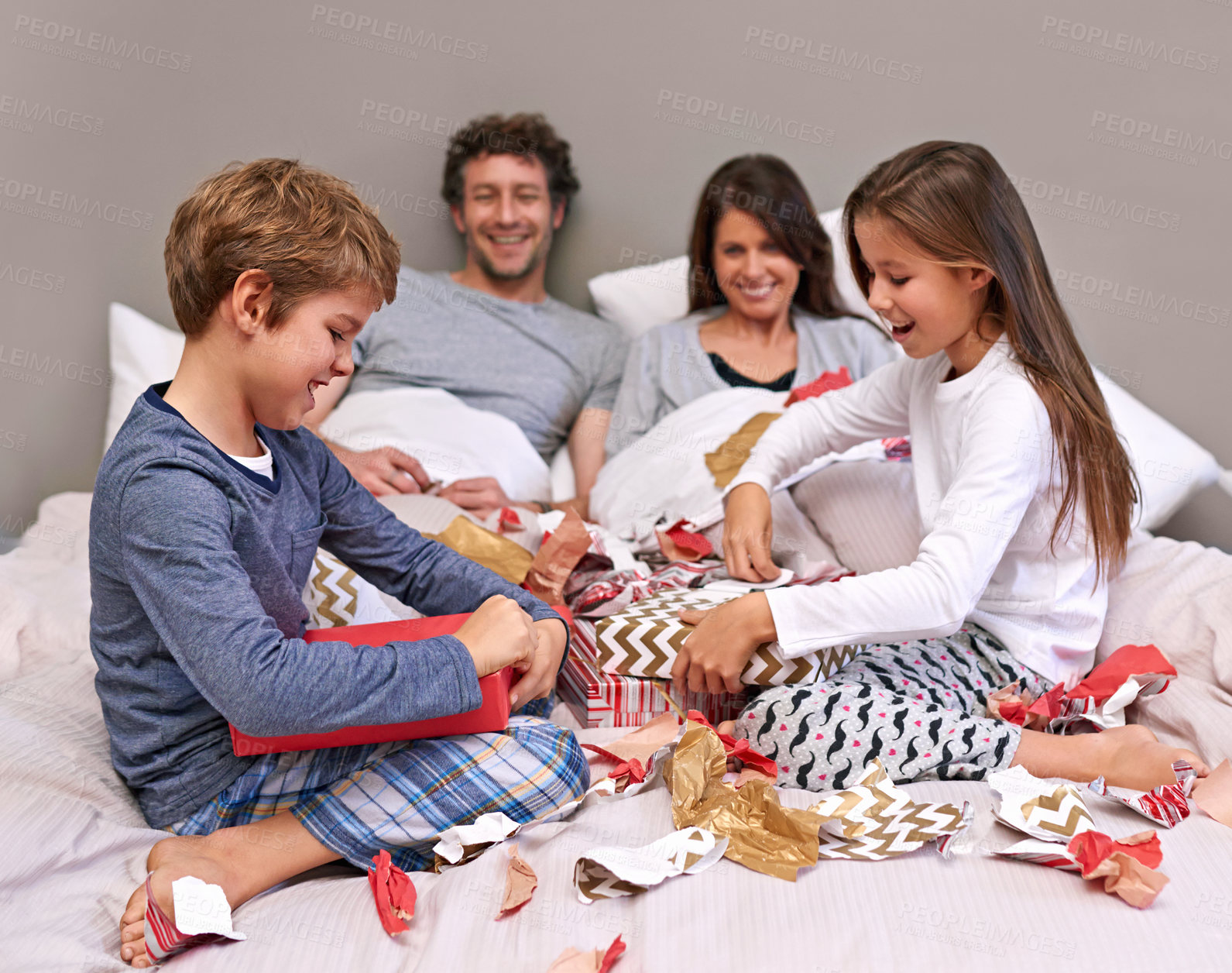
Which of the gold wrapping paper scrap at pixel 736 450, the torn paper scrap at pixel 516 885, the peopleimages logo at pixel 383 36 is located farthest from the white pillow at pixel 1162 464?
the peopleimages logo at pixel 383 36

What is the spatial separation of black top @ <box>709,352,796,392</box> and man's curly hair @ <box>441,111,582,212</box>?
1.85ft

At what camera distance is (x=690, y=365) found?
176cm

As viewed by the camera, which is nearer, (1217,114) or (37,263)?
(1217,114)

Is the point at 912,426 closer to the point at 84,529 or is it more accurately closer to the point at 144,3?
the point at 84,529

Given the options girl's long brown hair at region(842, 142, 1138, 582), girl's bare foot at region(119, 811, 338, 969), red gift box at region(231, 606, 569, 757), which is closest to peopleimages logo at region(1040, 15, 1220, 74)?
girl's long brown hair at region(842, 142, 1138, 582)

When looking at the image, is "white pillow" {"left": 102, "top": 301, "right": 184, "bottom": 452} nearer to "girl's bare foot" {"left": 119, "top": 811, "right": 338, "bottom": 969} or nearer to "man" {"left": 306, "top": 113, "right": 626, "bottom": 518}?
"man" {"left": 306, "top": 113, "right": 626, "bottom": 518}

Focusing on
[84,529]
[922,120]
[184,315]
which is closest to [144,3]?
[84,529]

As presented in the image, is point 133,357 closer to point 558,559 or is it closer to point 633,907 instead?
point 558,559

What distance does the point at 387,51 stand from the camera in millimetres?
1970

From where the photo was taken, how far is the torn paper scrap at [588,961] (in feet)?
2.10

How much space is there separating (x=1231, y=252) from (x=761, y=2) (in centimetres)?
102

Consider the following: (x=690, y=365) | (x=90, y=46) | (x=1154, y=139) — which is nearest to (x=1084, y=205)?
(x=1154, y=139)

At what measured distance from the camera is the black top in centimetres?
173

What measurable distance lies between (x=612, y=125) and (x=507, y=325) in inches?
19.9
